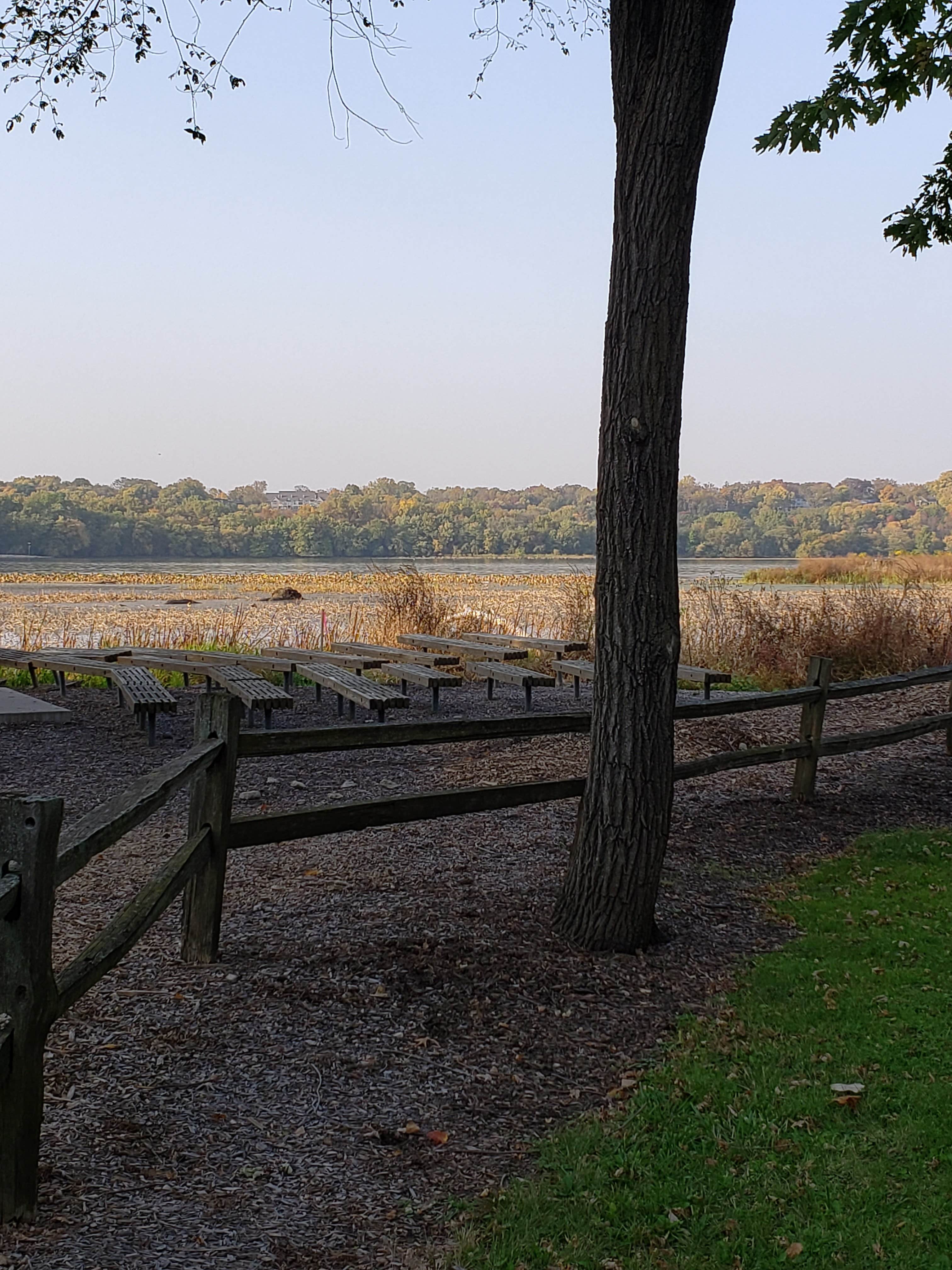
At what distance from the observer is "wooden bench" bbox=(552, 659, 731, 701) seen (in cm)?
1033

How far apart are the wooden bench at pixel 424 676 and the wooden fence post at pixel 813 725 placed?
331cm

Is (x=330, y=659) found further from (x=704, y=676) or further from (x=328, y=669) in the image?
(x=704, y=676)

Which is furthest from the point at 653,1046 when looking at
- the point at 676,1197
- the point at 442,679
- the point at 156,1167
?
the point at 442,679

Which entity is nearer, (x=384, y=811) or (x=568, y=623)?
(x=384, y=811)

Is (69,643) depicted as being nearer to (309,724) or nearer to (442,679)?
(309,724)

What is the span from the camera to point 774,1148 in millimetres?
3244

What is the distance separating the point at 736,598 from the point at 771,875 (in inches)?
390

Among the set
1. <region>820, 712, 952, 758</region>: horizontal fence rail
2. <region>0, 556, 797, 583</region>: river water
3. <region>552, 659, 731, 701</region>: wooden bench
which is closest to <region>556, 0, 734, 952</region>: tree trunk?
<region>820, 712, 952, 758</region>: horizontal fence rail

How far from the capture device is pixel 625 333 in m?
4.44

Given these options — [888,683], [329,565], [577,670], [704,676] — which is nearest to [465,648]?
[577,670]

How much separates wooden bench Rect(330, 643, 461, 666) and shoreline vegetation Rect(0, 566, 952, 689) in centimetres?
243

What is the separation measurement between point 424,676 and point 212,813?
579 cm

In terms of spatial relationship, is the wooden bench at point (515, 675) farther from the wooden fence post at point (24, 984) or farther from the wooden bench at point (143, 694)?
the wooden fence post at point (24, 984)

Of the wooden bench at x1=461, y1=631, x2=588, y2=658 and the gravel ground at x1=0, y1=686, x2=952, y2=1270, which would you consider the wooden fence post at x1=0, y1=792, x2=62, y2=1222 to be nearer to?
the gravel ground at x1=0, y1=686, x2=952, y2=1270
